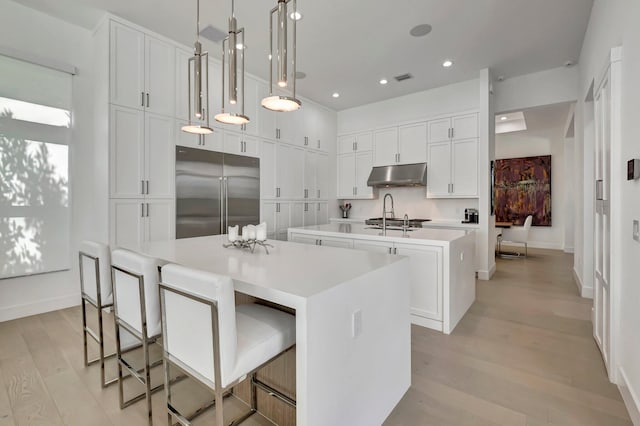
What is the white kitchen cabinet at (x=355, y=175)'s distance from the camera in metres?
6.08

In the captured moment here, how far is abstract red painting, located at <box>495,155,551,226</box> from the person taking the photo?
25.1ft

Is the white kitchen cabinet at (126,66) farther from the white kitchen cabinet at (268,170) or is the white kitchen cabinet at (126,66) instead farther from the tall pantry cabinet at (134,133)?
the white kitchen cabinet at (268,170)

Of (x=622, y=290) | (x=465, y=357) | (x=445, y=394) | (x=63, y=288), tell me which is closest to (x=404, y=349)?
(x=445, y=394)

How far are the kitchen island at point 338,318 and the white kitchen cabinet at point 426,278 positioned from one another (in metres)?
1.08

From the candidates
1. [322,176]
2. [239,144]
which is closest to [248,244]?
[239,144]

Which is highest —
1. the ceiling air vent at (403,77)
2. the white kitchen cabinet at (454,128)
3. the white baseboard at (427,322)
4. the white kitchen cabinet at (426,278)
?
the ceiling air vent at (403,77)

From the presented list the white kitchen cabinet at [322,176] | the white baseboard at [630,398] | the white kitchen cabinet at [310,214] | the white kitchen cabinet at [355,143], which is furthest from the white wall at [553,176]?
the white baseboard at [630,398]

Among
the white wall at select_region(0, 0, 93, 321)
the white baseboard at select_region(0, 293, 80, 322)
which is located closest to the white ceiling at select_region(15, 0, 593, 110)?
the white wall at select_region(0, 0, 93, 321)

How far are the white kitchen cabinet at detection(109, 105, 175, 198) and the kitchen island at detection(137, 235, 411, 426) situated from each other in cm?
170

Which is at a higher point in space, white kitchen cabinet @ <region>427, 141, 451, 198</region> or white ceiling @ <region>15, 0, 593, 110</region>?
white ceiling @ <region>15, 0, 593, 110</region>

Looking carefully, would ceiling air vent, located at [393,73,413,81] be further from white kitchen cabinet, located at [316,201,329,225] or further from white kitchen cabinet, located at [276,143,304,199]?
white kitchen cabinet, located at [316,201,329,225]

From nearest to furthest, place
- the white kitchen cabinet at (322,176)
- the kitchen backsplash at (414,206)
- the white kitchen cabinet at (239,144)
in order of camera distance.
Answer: the white kitchen cabinet at (239,144) → the kitchen backsplash at (414,206) → the white kitchen cabinet at (322,176)

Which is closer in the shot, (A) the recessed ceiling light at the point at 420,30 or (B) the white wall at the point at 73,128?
(B) the white wall at the point at 73,128

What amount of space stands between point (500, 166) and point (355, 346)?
8621mm
